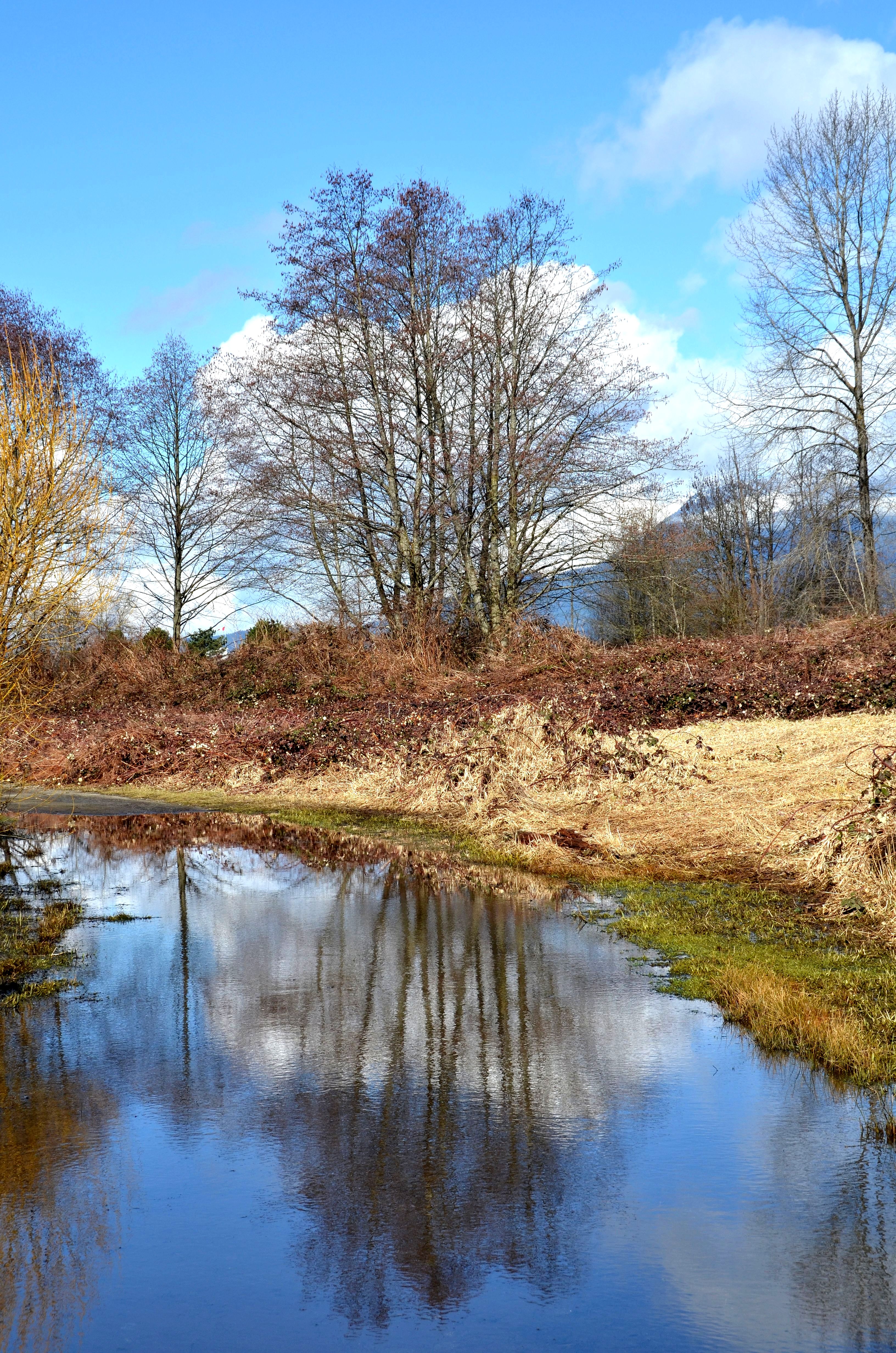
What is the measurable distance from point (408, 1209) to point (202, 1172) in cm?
80

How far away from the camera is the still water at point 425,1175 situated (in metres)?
2.78

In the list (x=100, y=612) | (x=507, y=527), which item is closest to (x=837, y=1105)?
(x=100, y=612)

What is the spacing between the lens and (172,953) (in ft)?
22.4

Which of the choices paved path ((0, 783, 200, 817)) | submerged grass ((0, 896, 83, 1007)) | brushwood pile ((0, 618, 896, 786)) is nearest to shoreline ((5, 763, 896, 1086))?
paved path ((0, 783, 200, 817))

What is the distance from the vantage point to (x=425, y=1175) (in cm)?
353

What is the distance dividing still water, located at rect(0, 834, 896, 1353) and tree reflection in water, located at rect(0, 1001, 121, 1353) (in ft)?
0.04

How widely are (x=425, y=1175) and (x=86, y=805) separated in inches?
540

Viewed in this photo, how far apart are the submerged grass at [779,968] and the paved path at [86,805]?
8886 millimetres

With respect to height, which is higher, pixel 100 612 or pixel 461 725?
pixel 100 612

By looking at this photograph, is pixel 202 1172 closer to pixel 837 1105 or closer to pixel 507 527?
pixel 837 1105

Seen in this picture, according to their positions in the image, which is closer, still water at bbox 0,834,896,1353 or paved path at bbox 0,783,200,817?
still water at bbox 0,834,896,1353

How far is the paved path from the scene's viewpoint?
1495 cm

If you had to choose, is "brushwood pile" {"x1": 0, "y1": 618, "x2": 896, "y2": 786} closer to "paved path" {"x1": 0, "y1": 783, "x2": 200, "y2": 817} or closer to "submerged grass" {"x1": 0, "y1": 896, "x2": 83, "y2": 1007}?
"paved path" {"x1": 0, "y1": 783, "x2": 200, "y2": 817}

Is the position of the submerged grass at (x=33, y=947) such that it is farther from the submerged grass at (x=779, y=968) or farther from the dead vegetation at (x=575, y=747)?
the submerged grass at (x=779, y=968)
